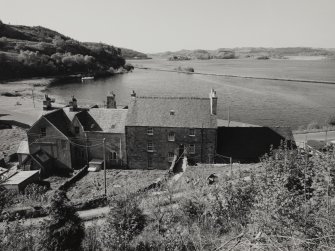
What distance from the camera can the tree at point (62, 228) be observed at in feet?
60.4

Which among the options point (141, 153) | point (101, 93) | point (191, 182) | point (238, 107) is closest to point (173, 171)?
point (141, 153)

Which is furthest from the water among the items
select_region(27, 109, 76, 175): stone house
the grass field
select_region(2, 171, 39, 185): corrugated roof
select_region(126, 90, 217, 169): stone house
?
select_region(2, 171, 39, 185): corrugated roof

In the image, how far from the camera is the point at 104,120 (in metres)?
45.1

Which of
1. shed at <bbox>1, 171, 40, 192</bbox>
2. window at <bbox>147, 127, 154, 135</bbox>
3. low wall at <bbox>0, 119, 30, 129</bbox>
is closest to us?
shed at <bbox>1, 171, 40, 192</bbox>

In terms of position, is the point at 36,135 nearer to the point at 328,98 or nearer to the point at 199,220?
the point at 199,220

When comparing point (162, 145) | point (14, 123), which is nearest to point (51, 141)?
point (162, 145)

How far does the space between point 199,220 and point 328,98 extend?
9772 centimetres

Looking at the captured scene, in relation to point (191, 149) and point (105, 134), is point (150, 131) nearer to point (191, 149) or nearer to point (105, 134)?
point (191, 149)

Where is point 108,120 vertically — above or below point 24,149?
above

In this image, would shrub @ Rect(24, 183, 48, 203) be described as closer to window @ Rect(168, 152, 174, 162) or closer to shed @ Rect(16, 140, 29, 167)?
shed @ Rect(16, 140, 29, 167)

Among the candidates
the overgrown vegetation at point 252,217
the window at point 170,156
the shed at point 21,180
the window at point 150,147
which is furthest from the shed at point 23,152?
the overgrown vegetation at point 252,217

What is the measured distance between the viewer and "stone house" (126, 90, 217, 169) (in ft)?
137

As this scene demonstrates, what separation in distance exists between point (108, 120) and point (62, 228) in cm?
2724

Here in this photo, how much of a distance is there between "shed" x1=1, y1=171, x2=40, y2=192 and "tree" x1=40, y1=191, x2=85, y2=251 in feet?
60.2
